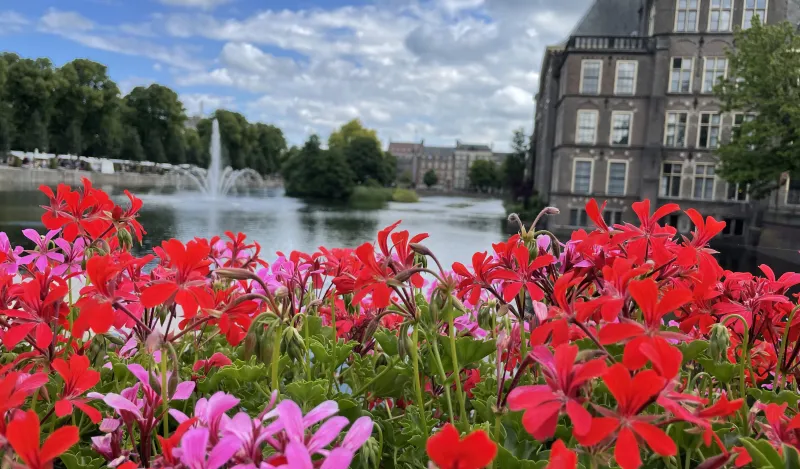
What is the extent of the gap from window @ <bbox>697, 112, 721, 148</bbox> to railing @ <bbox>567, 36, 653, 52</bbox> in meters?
4.00

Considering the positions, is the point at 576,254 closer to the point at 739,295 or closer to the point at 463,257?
the point at 739,295

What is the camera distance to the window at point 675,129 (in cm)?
2655

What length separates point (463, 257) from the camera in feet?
56.0

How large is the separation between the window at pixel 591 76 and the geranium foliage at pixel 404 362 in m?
27.4

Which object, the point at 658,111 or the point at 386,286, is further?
the point at 658,111

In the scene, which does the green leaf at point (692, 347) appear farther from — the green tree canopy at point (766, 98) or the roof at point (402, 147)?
the roof at point (402, 147)

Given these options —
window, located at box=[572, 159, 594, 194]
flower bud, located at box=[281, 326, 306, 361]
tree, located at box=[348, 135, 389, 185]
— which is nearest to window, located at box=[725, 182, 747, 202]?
window, located at box=[572, 159, 594, 194]

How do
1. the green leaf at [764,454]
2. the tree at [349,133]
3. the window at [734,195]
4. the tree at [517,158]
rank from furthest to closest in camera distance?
the tree at [349,133] < the tree at [517,158] < the window at [734,195] < the green leaf at [764,454]

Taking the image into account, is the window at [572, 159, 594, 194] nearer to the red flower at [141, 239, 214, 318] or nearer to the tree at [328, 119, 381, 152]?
the red flower at [141, 239, 214, 318]

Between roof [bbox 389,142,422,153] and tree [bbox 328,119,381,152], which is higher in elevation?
roof [bbox 389,142,422,153]

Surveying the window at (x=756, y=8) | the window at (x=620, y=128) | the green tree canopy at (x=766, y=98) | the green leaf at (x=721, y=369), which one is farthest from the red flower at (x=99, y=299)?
the window at (x=756, y=8)

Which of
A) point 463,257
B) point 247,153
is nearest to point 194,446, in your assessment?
point 463,257

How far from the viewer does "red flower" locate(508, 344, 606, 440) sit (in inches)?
26.3

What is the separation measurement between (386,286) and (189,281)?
0.34 meters
